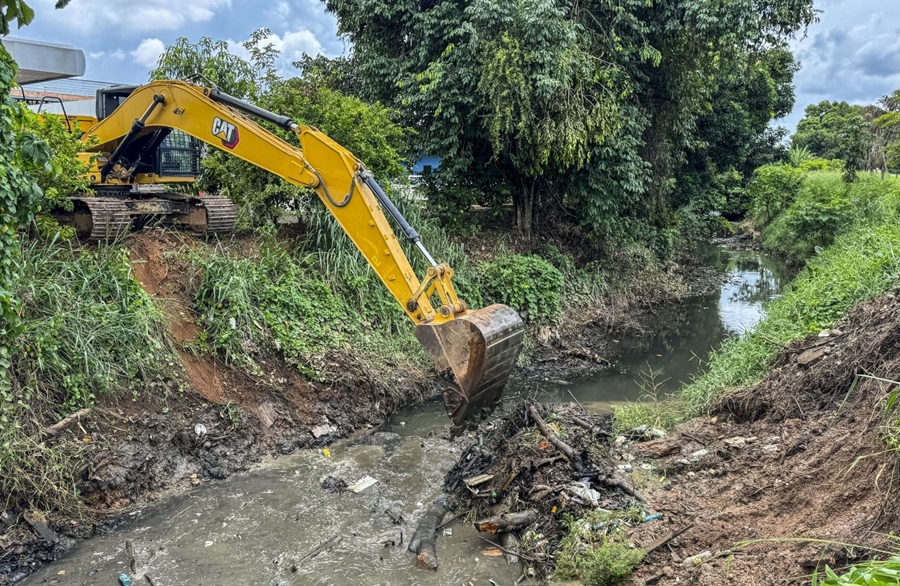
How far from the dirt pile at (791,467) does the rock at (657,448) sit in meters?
0.01

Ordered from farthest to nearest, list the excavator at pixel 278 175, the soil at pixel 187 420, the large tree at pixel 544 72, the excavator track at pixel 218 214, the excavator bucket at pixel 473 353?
the large tree at pixel 544 72
the excavator track at pixel 218 214
the soil at pixel 187 420
the excavator at pixel 278 175
the excavator bucket at pixel 473 353

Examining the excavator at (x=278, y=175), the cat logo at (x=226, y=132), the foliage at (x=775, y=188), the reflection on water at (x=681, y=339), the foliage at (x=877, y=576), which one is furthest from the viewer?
the foliage at (x=775, y=188)

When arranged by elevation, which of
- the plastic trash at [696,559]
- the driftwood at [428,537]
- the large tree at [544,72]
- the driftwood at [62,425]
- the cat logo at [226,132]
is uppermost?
the large tree at [544,72]

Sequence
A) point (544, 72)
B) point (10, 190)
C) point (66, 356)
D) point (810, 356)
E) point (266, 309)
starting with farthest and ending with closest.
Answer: point (544, 72), point (266, 309), point (810, 356), point (66, 356), point (10, 190)

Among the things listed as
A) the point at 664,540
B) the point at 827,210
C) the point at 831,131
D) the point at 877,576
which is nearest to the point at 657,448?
the point at 664,540

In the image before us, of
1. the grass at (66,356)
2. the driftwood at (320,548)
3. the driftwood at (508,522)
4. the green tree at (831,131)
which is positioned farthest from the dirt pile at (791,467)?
the green tree at (831,131)

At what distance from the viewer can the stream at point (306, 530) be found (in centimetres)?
523

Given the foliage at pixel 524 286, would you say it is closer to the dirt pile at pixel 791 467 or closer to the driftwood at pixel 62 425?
the dirt pile at pixel 791 467

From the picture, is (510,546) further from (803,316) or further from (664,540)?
(803,316)

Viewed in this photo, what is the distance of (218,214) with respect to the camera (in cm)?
911

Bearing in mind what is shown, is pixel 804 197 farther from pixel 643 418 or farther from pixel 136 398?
pixel 136 398

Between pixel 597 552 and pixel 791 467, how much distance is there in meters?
1.84

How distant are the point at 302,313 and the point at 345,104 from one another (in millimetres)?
3868

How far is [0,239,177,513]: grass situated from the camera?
5648 mm
